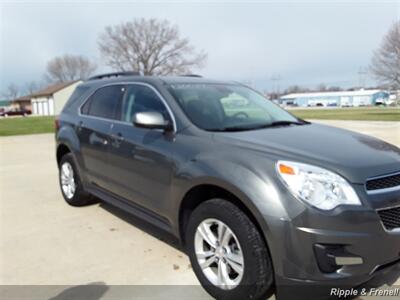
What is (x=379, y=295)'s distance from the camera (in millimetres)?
2863

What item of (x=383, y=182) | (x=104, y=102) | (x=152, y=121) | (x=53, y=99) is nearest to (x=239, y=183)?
(x=383, y=182)

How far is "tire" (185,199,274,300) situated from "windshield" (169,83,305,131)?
81 cm

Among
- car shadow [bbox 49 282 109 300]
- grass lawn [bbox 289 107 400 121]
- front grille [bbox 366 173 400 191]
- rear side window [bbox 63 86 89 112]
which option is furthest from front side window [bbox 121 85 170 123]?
grass lawn [bbox 289 107 400 121]

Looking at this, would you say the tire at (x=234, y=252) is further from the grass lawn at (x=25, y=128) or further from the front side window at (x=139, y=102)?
the grass lawn at (x=25, y=128)

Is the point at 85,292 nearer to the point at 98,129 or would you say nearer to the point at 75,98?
the point at 98,129

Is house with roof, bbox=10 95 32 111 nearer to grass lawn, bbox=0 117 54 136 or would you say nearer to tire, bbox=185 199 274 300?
grass lawn, bbox=0 117 54 136

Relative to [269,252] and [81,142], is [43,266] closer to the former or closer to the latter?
[81,142]

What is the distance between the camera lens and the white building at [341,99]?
102 m

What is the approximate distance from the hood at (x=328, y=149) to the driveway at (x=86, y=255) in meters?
1.32

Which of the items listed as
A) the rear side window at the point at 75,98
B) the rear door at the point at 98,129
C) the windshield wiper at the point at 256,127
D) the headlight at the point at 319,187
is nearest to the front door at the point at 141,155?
the rear door at the point at 98,129

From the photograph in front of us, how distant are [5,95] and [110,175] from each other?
133301 millimetres

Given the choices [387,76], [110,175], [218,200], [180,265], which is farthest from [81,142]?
[387,76]

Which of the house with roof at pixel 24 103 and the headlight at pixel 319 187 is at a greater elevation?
the headlight at pixel 319 187

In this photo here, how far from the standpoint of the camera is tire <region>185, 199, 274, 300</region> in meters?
2.50
